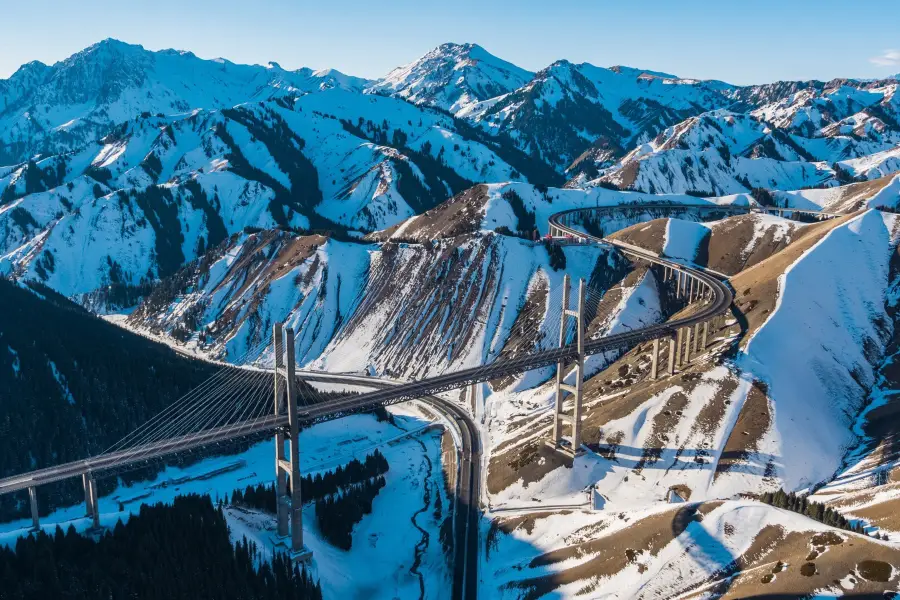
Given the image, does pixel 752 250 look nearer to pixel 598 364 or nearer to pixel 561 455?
pixel 598 364

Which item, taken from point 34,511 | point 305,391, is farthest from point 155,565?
point 305,391

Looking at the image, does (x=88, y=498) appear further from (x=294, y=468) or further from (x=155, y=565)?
(x=294, y=468)

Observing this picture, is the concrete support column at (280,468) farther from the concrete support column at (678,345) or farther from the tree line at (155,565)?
the concrete support column at (678,345)

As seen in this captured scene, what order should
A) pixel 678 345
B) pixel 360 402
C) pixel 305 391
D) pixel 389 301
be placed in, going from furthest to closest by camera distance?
1. pixel 389 301
2. pixel 305 391
3. pixel 678 345
4. pixel 360 402

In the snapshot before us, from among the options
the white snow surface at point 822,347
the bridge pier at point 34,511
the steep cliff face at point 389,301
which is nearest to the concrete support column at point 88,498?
the bridge pier at point 34,511

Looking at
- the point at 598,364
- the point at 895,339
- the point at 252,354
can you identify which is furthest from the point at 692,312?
the point at 252,354

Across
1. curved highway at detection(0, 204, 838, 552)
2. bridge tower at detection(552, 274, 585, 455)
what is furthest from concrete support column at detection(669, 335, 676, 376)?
bridge tower at detection(552, 274, 585, 455)
